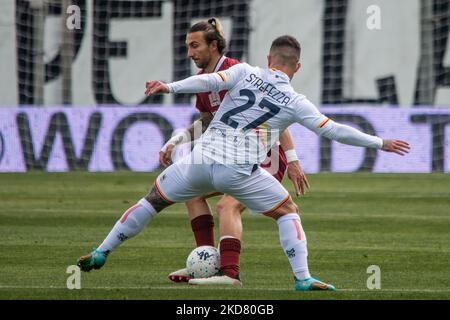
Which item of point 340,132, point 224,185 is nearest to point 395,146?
point 340,132

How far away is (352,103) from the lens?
2533cm

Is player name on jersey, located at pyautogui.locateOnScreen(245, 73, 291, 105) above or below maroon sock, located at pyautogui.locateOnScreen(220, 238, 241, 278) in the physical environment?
above

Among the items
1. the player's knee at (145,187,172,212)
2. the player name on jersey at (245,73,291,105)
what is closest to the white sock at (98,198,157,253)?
the player's knee at (145,187,172,212)

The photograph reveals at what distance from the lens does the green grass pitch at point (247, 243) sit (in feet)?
29.6

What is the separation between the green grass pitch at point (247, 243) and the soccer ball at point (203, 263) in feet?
0.79

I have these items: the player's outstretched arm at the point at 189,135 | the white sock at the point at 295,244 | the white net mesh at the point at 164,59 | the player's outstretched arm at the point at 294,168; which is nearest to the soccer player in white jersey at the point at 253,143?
the white sock at the point at 295,244

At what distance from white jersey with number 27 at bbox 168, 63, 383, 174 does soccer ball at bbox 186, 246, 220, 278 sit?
116cm

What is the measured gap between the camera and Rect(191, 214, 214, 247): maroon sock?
1011cm

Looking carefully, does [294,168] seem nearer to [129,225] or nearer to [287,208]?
[287,208]

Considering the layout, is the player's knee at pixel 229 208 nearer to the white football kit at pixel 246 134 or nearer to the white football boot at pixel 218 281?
the white football boot at pixel 218 281

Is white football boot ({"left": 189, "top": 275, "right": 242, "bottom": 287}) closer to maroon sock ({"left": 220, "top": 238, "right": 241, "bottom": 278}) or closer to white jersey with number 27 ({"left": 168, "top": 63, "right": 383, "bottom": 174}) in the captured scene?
maroon sock ({"left": 220, "top": 238, "right": 241, "bottom": 278})

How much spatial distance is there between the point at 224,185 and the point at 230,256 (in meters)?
0.94
